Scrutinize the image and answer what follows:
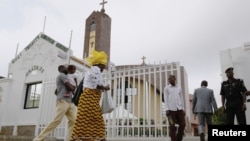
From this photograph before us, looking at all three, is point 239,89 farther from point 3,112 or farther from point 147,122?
point 3,112

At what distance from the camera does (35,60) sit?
10352 mm

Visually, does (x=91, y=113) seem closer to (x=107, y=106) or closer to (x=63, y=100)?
(x=107, y=106)

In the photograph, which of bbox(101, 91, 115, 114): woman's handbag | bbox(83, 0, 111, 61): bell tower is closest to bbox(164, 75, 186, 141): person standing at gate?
bbox(101, 91, 115, 114): woman's handbag

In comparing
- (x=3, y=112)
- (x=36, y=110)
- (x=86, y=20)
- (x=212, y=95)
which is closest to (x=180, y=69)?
(x=212, y=95)

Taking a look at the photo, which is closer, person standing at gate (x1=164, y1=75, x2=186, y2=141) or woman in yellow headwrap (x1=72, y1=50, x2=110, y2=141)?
woman in yellow headwrap (x1=72, y1=50, x2=110, y2=141)

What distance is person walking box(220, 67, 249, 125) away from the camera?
4973mm

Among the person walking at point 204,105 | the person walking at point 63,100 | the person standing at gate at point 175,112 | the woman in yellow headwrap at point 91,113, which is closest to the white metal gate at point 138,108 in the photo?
the person walking at point 204,105

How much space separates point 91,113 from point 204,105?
308 centimetres

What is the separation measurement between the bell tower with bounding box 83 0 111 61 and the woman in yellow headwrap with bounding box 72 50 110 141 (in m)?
24.4

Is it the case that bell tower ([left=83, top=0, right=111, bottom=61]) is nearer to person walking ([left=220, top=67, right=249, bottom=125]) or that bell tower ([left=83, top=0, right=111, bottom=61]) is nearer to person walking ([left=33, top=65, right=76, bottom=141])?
person walking ([left=33, top=65, right=76, bottom=141])

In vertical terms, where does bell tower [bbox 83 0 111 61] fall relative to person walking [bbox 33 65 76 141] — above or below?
above

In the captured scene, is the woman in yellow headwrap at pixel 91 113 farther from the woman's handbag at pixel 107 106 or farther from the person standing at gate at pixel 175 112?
the person standing at gate at pixel 175 112

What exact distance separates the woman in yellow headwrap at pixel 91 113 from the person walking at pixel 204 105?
2.79 metres

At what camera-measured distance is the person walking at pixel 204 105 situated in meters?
5.74
